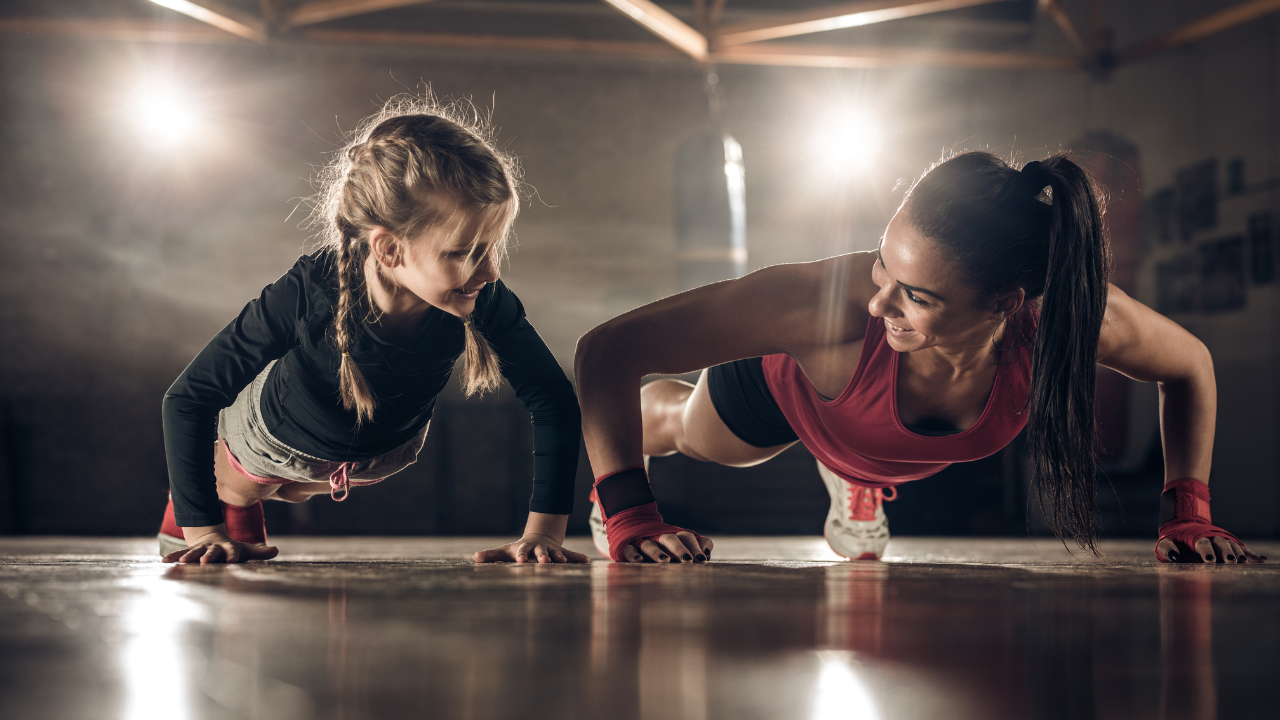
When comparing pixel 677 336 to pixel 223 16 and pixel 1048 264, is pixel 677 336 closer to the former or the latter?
pixel 1048 264

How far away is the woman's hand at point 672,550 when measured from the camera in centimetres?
108

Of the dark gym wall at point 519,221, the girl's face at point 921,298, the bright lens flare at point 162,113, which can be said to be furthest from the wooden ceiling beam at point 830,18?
the bright lens flare at point 162,113

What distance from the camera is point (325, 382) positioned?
139 centimetres

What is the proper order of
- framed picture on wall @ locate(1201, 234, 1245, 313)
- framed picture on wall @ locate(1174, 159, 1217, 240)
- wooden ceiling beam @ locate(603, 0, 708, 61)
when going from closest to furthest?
wooden ceiling beam @ locate(603, 0, 708, 61)
framed picture on wall @ locate(1201, 234, 1245, 313)
framed picture on wall @ locate(1174, 159, 1217, 240)

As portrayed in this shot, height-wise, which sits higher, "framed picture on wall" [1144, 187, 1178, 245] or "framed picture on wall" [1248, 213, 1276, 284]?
"framed picture on wall" [1144, 187, 1178, 245]

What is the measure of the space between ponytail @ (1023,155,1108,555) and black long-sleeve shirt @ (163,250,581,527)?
680 mm

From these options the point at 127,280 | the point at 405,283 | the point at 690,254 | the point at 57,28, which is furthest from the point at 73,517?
the point at 405,283

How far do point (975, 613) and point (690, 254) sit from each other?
12.9 ft

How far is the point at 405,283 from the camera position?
4.11ft

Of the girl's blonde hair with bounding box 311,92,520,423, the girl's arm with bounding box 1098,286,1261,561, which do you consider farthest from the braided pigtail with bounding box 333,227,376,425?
the girl's arm with bounding box 1098,286,1261,561

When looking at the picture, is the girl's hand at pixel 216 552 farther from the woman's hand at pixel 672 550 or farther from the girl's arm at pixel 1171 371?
the girl's arm at pixel 1171 371

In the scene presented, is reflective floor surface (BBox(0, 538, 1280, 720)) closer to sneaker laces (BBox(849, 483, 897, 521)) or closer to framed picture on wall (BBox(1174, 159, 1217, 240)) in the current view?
sneaker laces (BBox(849, 483, 897, 521))

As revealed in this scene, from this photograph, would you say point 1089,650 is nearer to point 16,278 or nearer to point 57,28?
point 57,28

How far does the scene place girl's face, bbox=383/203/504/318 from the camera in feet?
3.93
